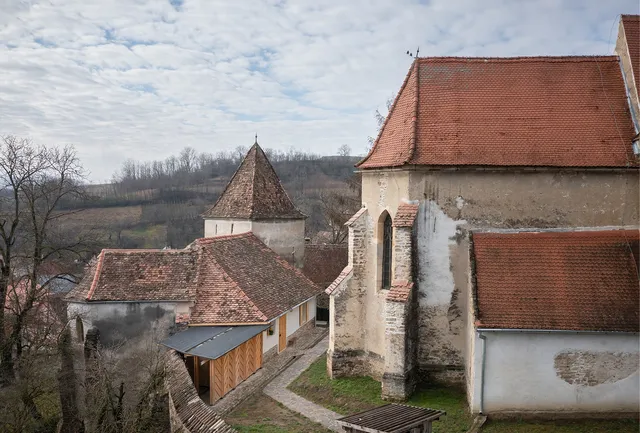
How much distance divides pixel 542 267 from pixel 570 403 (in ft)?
11.4

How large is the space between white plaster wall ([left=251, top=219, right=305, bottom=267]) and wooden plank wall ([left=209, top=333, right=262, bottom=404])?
26.1ft

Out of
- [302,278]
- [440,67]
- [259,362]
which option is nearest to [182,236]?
[302,278]

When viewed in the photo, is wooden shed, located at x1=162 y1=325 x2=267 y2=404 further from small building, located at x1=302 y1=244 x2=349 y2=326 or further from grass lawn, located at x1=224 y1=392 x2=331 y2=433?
small building, located at x1=302 y1=244 x2=349 y2=326

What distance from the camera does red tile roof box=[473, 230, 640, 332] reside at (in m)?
12.6

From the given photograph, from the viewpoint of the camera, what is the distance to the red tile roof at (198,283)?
59.2ft

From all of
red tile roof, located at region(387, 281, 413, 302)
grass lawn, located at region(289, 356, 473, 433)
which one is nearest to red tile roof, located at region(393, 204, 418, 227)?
red tile roof, located at region(387, 281, 413, 302)

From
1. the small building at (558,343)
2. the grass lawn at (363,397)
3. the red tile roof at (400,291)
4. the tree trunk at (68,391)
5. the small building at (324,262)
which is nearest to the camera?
the small building at (558,343)

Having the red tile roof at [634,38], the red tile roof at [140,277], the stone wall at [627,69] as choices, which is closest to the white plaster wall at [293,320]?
the red tile roof at [140,277]

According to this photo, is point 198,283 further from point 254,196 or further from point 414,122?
point 414,122

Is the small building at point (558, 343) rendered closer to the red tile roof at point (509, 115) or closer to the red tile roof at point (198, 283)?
the red tile roof at point (509, 115)

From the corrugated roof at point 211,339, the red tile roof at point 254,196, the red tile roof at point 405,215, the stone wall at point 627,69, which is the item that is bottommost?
the corrugated roof at point 211,339

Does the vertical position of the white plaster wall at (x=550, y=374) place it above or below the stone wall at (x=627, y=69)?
below

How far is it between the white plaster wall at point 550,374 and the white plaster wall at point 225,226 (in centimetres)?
1510

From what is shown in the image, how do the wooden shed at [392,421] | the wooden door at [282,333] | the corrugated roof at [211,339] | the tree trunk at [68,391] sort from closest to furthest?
1. the wooden shed at [392,421]
2. the corrugated roof at [211,339]
3. the tree trunk at [68,391]
4. the wooden door at [282,333]
